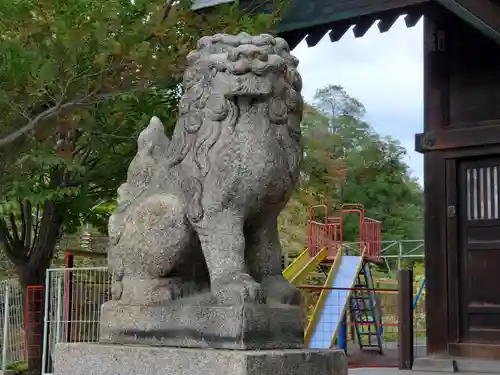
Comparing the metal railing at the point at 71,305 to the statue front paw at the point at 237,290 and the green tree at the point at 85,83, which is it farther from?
the statue front paw at the point at 237,290

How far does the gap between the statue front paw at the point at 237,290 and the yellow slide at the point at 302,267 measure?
736 cm

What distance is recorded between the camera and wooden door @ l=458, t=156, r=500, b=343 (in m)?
7.73

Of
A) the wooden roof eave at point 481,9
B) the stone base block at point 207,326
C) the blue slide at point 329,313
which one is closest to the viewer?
the stone base block at point 207,326

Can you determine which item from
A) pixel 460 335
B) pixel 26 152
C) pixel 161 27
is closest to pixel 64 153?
pixel 26 152

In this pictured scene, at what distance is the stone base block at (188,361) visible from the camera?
120 inches

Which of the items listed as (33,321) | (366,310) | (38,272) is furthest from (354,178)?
(33,321)

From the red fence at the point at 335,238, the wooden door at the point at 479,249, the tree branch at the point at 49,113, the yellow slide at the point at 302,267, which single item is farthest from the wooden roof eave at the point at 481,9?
the red fence at the point at 335,238

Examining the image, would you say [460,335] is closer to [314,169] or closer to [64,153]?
[64,153]

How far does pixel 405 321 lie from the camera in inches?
321

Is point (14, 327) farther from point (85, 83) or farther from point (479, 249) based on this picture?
point (479, 249)

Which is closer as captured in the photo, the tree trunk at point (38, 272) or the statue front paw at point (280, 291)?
the statue front paw at point (280, 291)

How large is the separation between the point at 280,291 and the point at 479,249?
498 centimetres

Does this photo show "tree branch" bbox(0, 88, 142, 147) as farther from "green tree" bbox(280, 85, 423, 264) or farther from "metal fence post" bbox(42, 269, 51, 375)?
"green tree" bbox(280, 85, 423, 264)

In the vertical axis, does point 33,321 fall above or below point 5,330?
above
